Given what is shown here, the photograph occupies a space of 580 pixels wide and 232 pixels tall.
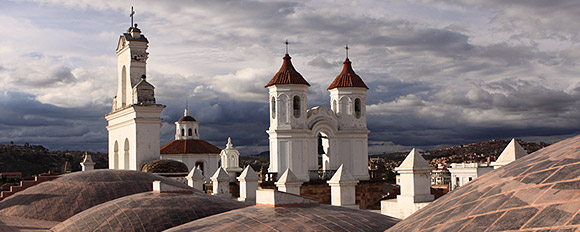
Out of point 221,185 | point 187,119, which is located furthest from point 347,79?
point 187,119

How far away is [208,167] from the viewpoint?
5316 centimetres

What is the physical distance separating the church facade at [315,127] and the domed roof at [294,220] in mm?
22536

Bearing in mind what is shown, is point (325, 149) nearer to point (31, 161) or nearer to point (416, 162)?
point (416, 162)

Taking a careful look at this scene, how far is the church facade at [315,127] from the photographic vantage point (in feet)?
106

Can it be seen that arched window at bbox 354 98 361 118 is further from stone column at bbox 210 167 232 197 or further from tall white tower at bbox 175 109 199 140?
tall white tower at bbox 175 109 199 140

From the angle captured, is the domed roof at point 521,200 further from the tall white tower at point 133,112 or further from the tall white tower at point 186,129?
the tall white tower at point 186,129

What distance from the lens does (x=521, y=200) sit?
428 cm

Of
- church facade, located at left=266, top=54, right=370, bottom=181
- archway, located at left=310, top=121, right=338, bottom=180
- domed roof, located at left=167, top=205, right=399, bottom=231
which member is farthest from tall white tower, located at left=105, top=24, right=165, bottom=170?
domed roof, located at left=167, top=205, right=399, bottom=231

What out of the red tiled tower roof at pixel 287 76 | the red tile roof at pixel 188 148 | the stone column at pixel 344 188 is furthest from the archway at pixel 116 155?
the red tile roof at pixel 188 148

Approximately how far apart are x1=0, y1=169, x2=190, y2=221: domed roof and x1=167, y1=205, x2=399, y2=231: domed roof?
7259 millimetres

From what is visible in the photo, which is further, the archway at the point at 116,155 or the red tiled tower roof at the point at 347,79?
the red tiled tower roof at the point at 347,79

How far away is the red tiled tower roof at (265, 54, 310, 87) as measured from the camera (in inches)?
1278

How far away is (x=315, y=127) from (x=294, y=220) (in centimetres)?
2475

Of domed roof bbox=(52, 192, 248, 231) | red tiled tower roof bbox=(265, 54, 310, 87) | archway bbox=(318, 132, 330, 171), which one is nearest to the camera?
domed roof bbox=(52, 192, 248, 231)
